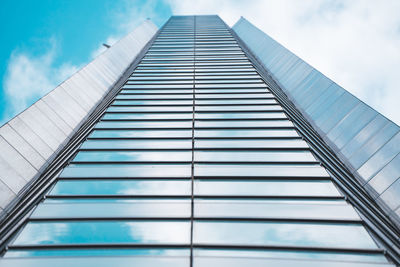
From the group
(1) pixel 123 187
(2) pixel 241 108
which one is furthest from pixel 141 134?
(2) pixel 241 108

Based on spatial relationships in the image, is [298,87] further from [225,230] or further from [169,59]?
[225,230]

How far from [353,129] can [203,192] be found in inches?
277

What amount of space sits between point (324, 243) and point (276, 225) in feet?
3.53

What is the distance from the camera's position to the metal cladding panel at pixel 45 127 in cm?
920

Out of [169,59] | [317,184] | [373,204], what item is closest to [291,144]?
[317,184]

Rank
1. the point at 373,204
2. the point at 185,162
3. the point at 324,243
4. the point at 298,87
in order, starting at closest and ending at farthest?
the point at 324,243, the point at 373,204, the point at 185,162, the point at 298,87

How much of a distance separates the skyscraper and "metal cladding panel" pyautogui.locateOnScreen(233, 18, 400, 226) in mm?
78

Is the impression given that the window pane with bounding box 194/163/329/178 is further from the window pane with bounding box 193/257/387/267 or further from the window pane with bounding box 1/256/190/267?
the window pane with bounding box 1/256/190/267

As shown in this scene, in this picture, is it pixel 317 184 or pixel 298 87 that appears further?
pixel 298 87

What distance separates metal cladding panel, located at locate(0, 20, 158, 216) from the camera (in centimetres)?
920

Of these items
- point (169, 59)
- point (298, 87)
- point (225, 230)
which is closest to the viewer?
point (225, 230)

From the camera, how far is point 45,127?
11.8 meters

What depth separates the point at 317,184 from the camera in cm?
840

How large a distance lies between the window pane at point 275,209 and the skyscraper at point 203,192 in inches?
1.1
